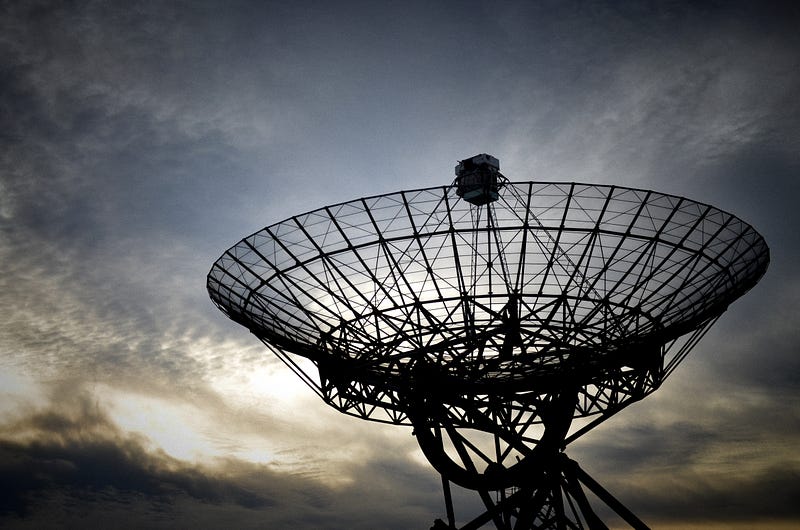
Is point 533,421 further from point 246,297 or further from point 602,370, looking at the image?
point 246,297

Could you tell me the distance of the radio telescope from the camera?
26500 mm

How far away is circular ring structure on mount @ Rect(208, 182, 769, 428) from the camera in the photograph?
2667 cm

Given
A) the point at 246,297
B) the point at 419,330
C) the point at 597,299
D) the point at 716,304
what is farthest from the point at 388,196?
the point at 716,304

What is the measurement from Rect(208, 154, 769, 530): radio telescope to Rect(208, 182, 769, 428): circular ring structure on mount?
61 mm

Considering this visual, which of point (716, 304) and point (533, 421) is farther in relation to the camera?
point (533, 421)

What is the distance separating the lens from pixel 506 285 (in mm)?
27875

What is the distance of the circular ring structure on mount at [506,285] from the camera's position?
26.7m

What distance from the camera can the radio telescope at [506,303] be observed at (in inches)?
1043

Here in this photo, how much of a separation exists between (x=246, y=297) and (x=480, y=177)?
1053 cm

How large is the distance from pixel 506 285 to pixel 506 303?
0.88m

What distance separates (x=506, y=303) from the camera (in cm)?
2836

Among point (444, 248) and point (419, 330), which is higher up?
point (444, 248)

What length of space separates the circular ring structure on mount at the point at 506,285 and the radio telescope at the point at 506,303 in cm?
6

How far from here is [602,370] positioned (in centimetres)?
2667
